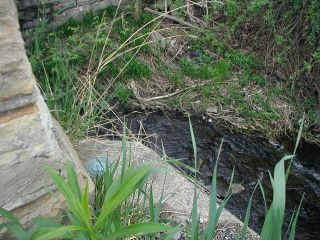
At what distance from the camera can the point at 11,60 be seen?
6.06ft

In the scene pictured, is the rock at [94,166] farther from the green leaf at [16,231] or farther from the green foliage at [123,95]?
the green foliage at [123,95]

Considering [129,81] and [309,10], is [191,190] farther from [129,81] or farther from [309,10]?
[309,10]

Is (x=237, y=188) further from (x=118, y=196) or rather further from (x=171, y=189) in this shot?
(x=118, y=196)

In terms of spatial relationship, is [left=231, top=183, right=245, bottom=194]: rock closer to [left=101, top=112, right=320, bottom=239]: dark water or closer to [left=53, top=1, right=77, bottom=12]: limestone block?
[left=101, top=112, right=320, bottom=239]: dark water

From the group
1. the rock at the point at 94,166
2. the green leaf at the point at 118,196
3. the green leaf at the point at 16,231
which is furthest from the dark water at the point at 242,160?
the green leaf at the point at 118,196

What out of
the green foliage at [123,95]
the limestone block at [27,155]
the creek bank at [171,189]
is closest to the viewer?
the limestone block at [27,155]

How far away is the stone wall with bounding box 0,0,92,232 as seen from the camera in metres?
1.84

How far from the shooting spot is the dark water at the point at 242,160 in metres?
3.57

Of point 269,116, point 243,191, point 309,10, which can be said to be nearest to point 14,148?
point 243,191

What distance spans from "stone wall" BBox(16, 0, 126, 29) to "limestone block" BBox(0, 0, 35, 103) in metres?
2.59

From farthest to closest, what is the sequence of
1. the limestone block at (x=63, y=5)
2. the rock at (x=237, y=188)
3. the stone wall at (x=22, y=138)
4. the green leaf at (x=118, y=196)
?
the limestone block at (x=63, y=5) → the rock at (x=237, y=188) → the stone wall at (x=22, y=138) → the green leaf at (x=118, y=196)

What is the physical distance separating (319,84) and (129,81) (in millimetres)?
1691

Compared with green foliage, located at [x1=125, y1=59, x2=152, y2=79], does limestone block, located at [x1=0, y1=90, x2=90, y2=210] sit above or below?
above

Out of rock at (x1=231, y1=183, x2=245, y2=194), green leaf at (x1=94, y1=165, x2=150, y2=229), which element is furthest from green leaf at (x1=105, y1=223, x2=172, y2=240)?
rock at (x1=231, y1=183, x2=245, y2=194)
